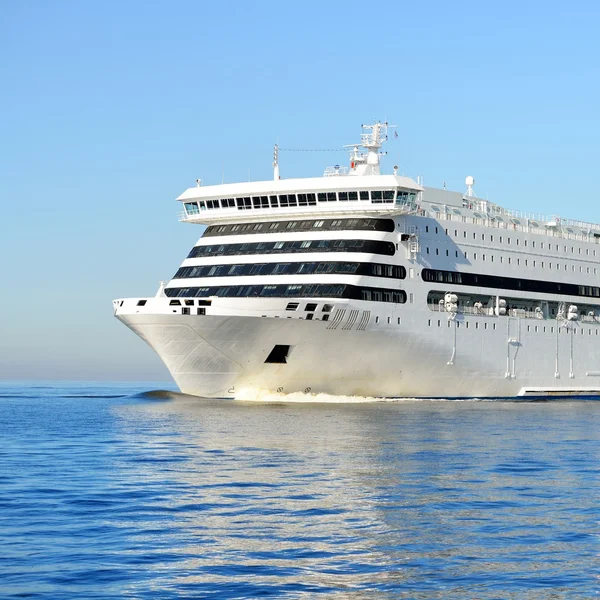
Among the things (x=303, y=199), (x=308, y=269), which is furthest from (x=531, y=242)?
(x=308, y=269)

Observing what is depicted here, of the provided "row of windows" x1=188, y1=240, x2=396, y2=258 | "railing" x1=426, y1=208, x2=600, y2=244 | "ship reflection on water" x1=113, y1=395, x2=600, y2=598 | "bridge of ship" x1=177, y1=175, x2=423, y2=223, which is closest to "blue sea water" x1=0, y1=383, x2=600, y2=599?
"ship reflection on water" x1=113, y1=395, x2=600, y2=598

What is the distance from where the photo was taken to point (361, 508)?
760 inches

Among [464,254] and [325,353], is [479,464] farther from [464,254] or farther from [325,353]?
[464,254]

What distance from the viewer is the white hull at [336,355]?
44.4 meters

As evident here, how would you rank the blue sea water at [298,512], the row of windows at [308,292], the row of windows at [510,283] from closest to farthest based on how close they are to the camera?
the blue sea water at [298,512] → the row of windows at [308,292] → the row of windows at [510,283]

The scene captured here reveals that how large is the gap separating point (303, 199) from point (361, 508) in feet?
105

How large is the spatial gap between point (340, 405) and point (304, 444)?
16.2 m

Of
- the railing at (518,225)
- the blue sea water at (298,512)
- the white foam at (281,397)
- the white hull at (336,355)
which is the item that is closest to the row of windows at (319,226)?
the railing at (518,225)

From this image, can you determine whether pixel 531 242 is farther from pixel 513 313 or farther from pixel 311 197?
pixel 311 197

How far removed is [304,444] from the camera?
29.6 metres

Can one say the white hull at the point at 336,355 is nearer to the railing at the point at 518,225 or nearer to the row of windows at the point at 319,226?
the row of windows at the point at 319,226

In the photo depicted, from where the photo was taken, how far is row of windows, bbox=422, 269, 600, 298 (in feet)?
170

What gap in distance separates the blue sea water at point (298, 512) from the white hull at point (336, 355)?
9451 mm

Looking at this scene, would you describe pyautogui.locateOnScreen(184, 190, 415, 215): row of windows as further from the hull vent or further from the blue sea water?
the blue sea water
